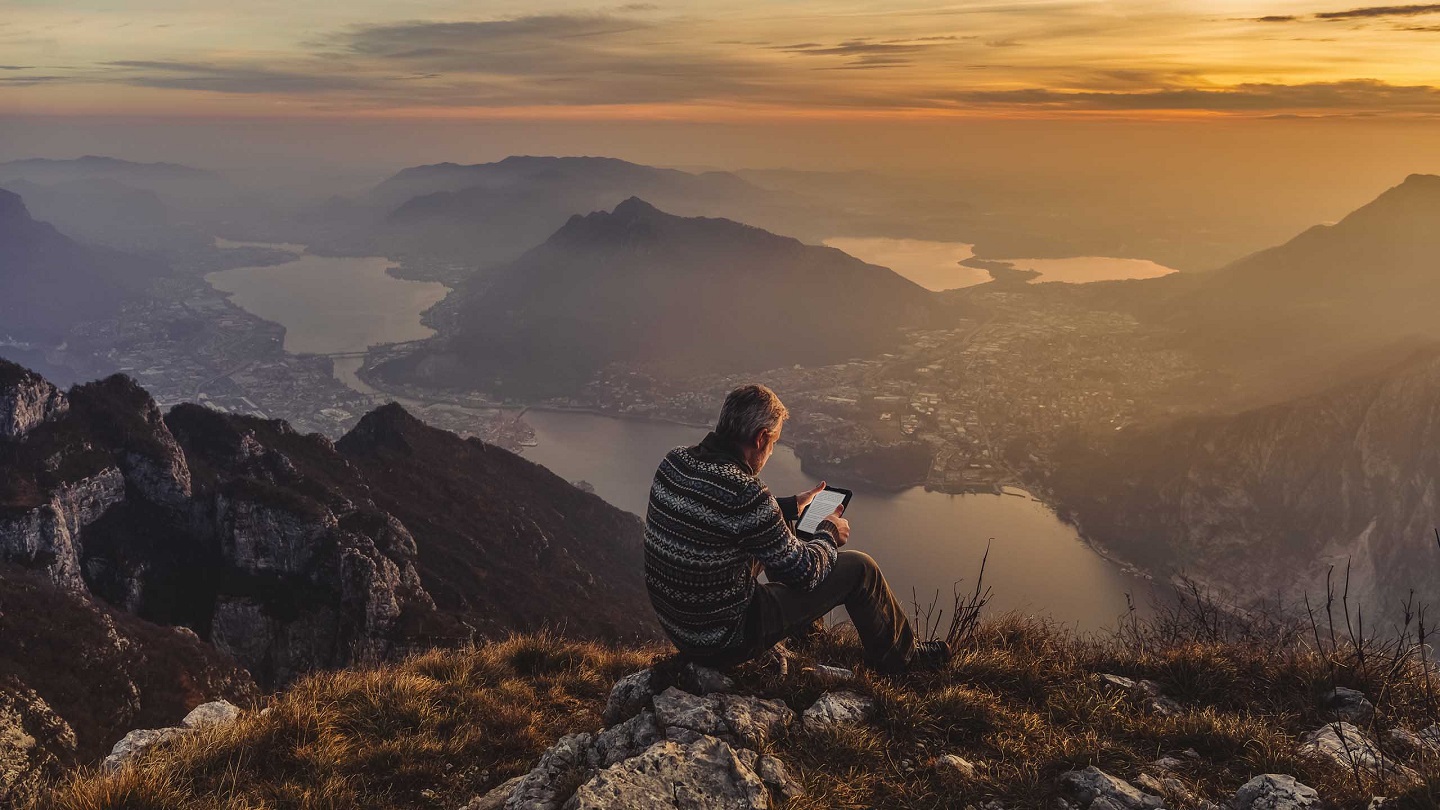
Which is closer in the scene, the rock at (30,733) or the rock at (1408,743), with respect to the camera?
the rock at (1408,743)

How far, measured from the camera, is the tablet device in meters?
6.25

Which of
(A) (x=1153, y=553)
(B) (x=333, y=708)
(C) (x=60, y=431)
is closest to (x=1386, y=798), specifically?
(B) (x=333, y=708)

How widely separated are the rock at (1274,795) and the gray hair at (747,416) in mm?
3534

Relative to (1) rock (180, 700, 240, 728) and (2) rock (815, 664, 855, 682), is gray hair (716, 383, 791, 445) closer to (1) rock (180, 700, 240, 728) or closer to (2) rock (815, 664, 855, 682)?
(2) rock (815, 664, 855, 682)

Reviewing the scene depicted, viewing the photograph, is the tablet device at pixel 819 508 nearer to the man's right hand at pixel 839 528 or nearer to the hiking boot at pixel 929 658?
the man's right hand at pixel 839 528

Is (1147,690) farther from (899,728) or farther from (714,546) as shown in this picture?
(714,546)

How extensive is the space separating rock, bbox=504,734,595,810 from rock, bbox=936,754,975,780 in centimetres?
234

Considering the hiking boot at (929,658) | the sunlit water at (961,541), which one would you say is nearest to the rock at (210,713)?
the hiking boot at (929,658)

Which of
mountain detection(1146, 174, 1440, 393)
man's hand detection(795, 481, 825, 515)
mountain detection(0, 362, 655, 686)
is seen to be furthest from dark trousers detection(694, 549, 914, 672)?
mountain detection(1146, 174, 1440, 393)

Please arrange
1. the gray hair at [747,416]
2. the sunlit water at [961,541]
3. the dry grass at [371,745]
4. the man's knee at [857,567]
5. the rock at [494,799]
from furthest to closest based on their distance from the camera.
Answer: the sunlit water at [961,541] → the man's knee at [857,567] → the gray hair at [747,416] → the rock at [494,799] → the dry grass at [371,745]

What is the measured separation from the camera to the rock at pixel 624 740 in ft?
16.5

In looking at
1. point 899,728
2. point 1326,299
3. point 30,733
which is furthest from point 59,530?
point 1326,299

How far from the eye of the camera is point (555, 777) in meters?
4.83

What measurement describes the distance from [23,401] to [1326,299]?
167 meters
